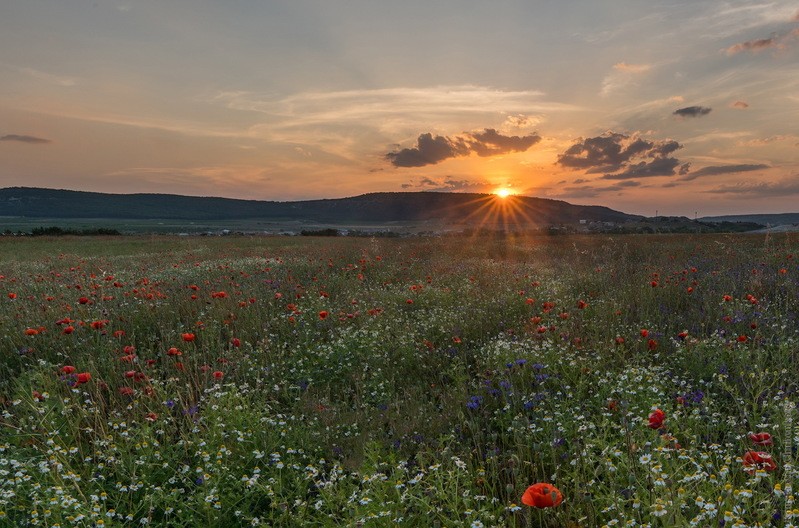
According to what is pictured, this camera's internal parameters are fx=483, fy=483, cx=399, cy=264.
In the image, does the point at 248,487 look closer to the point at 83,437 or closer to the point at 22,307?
the point at 83,437

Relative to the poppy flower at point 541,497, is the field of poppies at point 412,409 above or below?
below

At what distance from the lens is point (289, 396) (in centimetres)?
568

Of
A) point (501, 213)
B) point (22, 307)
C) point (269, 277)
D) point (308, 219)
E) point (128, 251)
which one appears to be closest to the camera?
point (22, 307)

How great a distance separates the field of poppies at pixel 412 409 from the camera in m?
3.20

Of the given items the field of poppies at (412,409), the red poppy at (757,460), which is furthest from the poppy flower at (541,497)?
the red poppy at (757,460)

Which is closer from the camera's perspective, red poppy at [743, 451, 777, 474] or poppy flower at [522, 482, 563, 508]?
poppy flower at [522, 482, 563, 508]

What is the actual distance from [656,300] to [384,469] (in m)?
6.98

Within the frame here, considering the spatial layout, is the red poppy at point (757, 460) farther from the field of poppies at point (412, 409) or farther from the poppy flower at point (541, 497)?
the poppy flower at point (541, 497)

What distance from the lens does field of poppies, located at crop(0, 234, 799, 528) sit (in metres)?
3.20

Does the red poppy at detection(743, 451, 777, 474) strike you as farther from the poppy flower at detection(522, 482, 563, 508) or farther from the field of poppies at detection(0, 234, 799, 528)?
the poppy flower at detection(522, 482, 563, 508)

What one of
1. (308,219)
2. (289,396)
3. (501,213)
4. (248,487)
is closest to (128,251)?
(289,396)

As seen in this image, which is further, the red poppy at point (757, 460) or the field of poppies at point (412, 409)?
the field of poppies at point (412, 409)

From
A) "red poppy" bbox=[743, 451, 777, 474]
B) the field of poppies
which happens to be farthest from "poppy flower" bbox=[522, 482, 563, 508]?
"red poppy" bbox=[743, 451, 777, 474]

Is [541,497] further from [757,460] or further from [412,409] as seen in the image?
[412,409]
